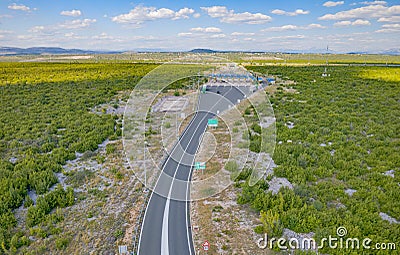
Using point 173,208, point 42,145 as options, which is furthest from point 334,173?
point 42,145

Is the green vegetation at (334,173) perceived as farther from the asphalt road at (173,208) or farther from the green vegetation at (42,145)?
the green vegetation at (42,145)

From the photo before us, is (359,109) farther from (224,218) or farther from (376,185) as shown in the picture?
(224,218)

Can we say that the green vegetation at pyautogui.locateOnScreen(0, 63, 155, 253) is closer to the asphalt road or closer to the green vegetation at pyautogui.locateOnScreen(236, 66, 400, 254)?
the asphalt road

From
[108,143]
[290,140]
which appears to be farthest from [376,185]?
[108,143]

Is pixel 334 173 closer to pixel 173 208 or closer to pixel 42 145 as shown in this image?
pixel 173 208

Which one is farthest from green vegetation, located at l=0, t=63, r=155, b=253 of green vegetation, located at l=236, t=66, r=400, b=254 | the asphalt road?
green vegetation, located at l=236, t=66, r=400, b=254

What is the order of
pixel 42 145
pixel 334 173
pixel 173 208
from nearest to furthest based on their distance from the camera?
1. pixel 173 208
2. pixel 334 173
3. pixel 42 145
